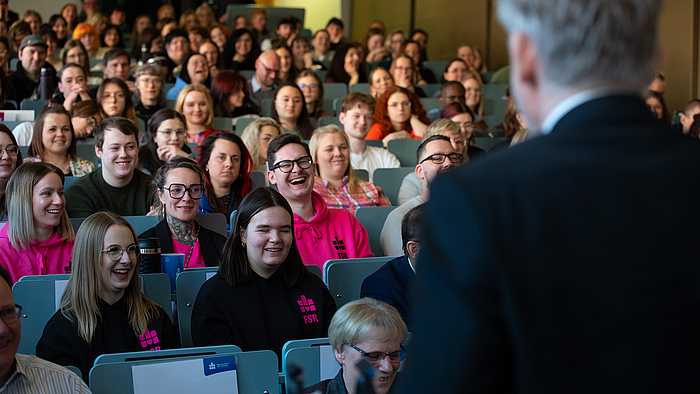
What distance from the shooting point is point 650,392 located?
2.09ft

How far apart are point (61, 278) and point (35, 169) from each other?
68cm

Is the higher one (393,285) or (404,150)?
(404,150)

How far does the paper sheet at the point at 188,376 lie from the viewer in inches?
75.5

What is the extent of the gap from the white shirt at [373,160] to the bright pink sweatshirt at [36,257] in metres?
2.23

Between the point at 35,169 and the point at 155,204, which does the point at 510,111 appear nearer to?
the point at 155,204

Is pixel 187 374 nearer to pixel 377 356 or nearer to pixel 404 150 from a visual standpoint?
pixel 377 356

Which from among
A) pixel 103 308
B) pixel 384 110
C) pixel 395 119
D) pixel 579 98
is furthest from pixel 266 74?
pixel 579 98

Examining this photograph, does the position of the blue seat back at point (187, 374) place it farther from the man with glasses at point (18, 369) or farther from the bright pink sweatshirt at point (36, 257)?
the bright pink sweatshirt at point (36, 257)

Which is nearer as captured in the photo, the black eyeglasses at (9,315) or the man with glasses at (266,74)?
the black eyeglasses at (9,315)

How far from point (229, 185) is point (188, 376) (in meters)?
1.94

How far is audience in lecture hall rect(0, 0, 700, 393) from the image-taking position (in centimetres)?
245

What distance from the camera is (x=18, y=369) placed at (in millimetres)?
1828

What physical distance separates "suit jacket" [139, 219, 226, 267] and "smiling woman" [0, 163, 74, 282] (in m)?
0.37

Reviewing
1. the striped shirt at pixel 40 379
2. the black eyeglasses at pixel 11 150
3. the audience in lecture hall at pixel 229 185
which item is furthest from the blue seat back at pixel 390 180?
the striped shirt at pixel 40 379
